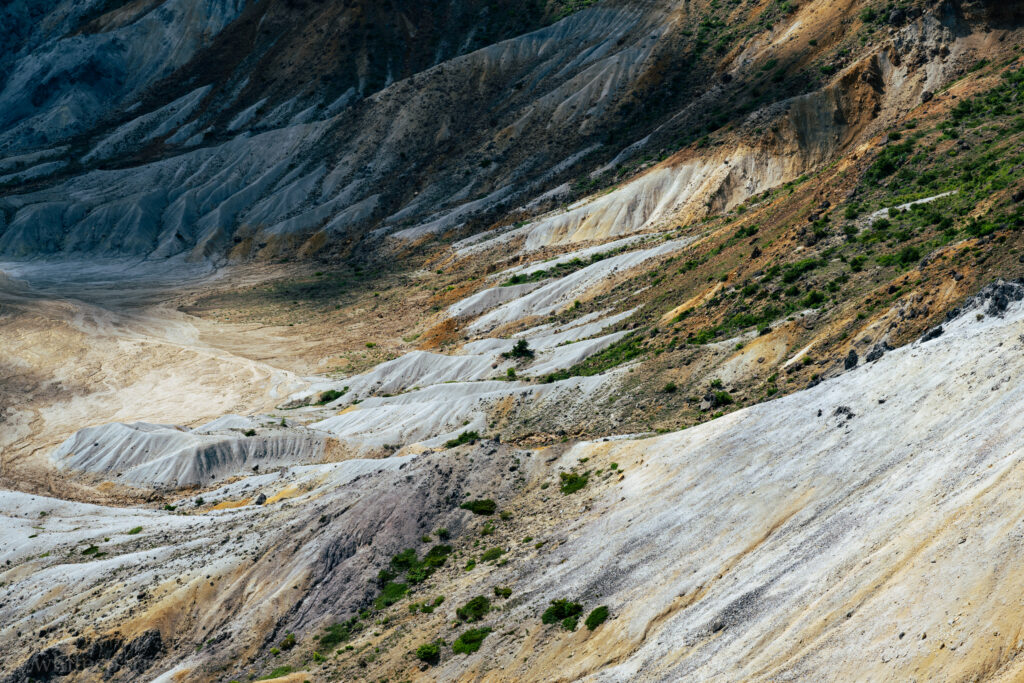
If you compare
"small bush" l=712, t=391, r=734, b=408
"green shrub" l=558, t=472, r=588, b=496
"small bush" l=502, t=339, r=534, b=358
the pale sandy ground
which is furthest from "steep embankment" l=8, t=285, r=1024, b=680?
the pale sandy ground

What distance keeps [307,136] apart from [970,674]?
9218 cm

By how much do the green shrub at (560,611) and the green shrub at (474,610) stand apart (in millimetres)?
2160

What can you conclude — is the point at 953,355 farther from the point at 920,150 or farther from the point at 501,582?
the point at 920,150

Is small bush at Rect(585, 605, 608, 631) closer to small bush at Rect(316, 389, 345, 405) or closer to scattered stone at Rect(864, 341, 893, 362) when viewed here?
scattered stone at Rect(864, 341, 893, 362)

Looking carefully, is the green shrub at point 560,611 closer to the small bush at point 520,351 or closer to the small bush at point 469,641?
the small bush at point 469,641

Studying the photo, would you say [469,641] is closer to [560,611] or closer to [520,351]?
[560,611]

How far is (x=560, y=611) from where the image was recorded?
23844 millimetres

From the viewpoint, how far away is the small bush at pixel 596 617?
22938mm

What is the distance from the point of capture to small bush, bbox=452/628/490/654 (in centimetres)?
2409

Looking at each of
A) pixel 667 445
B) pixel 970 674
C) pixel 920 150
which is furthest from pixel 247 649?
pixel 920 150

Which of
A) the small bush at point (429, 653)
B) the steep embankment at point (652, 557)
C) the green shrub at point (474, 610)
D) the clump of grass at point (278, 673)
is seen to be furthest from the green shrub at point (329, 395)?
the small bush at point (429, 653)

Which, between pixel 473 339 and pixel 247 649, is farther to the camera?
pixel 473 339

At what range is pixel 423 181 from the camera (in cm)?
8750

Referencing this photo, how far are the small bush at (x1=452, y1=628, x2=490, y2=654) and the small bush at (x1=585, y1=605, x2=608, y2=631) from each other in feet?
10.4
